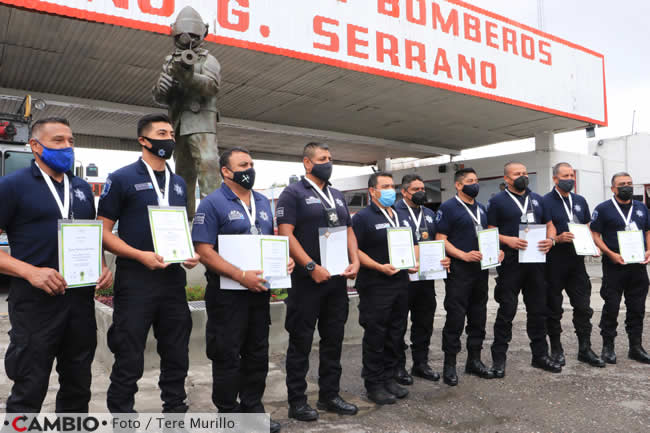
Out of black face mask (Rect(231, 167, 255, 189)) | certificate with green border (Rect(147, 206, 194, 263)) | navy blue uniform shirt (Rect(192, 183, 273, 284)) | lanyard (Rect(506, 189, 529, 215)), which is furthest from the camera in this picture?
lanyard (Rect(506, 189, 529, 215))

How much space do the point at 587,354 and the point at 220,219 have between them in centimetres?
428

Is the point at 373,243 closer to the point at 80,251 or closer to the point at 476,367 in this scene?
the point at 476,367

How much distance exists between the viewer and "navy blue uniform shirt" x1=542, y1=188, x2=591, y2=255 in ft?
16.9

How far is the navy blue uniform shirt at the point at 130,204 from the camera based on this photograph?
3.03m

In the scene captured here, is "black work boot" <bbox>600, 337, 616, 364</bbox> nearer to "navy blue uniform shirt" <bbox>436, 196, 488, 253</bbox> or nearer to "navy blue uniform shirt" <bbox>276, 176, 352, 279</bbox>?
"navy blue uniform shirt" <bbox>436, 196, 488, 253</bbox>

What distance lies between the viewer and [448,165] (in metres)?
20.9

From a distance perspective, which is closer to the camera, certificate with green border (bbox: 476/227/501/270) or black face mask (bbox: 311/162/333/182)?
black face mask (bbox: 311/162/333/182)

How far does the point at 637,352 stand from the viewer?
5266 millimetres

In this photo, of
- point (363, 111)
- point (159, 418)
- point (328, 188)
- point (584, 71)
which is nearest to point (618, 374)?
point (328, 188)

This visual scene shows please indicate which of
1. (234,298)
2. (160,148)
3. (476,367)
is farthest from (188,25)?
(476,367)

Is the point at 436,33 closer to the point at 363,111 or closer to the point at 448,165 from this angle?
the point at 363,111

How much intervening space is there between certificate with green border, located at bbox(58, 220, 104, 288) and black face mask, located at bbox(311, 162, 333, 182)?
167cm

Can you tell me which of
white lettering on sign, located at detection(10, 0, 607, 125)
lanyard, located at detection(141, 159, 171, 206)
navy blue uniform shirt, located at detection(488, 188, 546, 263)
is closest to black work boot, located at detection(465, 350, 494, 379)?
navy blue uniform shirt, located at detection(488, 188, 546, 263)

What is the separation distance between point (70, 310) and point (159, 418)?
54.2 inches
